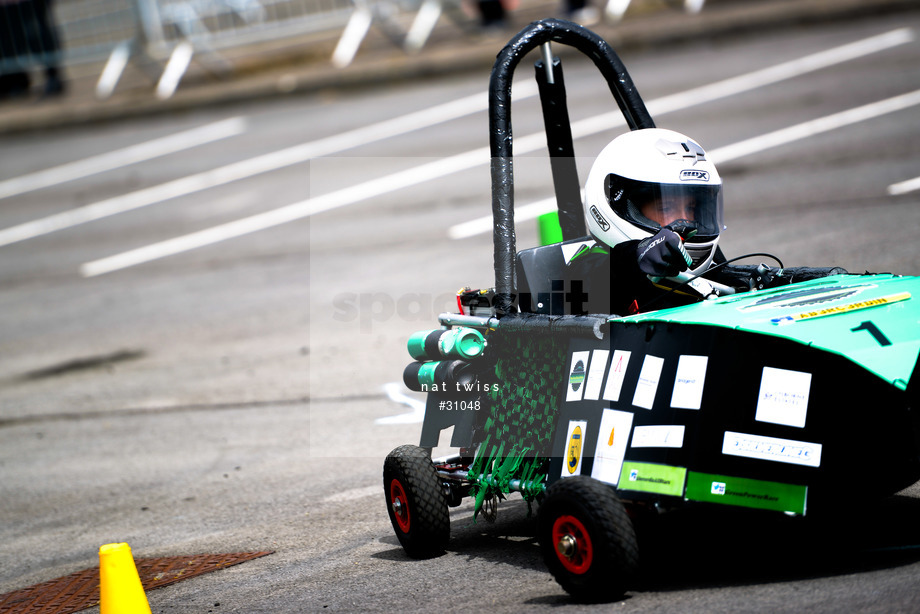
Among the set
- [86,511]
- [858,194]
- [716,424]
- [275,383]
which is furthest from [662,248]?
[858,194]

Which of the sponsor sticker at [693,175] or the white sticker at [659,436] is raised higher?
the sponsor sticker at [693,175]

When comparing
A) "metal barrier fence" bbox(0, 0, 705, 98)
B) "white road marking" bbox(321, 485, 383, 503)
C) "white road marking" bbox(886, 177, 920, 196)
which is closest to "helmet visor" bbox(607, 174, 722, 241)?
"white road marking" bbox(321, 485, 383, 503)

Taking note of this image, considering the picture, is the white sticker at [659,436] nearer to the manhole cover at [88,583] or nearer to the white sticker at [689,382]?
the white sticker at [689,382]

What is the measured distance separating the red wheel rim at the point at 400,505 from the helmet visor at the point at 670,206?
71.2 inches

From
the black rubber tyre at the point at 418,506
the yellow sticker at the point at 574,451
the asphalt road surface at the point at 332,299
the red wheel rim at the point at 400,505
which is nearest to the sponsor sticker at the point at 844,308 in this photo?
the asphalt road surface at the point at 332,299

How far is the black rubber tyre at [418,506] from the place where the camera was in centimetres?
520

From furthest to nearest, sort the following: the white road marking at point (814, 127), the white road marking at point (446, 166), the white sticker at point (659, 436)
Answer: the white road marking at point (446, 166)
the white road marking at point (814, 127)
the white sticker at point (659, 436)

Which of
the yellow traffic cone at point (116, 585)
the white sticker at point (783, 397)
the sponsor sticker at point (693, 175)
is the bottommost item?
the yellow traffic cone at point (116, 585)

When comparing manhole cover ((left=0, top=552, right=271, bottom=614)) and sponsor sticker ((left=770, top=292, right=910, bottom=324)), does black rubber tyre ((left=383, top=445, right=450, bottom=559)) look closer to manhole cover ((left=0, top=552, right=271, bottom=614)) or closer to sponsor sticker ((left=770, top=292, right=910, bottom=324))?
manhole cover ((left=0, top=552, right=271, bottom=614))

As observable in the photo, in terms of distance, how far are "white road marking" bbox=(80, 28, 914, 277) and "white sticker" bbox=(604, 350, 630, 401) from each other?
10.0m

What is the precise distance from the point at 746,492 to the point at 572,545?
0.73 m

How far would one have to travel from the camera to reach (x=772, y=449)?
13.2 feet

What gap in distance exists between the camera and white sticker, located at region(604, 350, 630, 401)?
4.48 m

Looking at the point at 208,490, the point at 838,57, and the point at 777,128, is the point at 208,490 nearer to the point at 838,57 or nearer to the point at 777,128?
the point at 777,128
